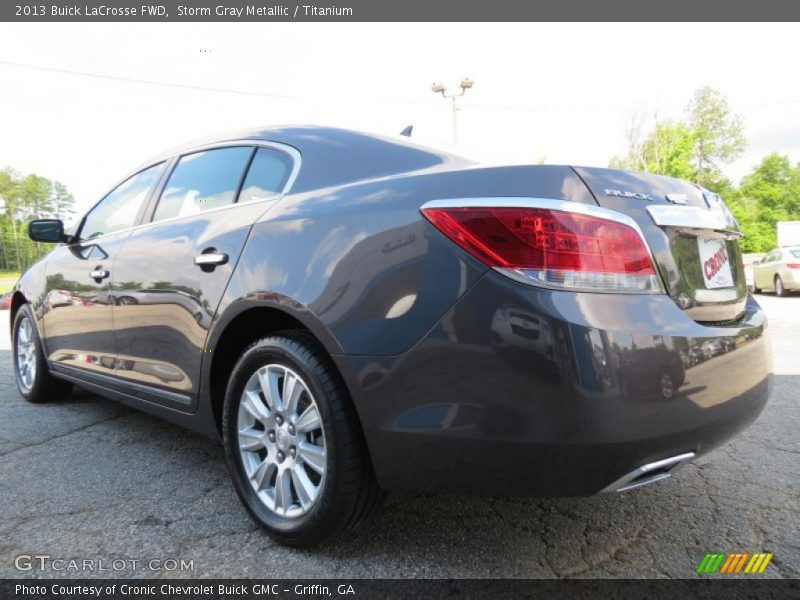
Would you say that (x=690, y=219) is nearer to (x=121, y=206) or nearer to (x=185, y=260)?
(x=185, y=260)

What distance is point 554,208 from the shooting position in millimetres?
1482

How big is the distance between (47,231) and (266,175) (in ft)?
7.22

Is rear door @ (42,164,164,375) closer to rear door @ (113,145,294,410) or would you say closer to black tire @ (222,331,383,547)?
rear door @ (113,145,294,410)

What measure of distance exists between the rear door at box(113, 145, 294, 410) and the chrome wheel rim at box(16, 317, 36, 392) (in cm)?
162

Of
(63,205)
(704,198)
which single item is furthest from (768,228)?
(63,205)

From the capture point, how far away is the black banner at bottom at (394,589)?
1636 millimetres

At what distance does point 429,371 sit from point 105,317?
219 centimetres

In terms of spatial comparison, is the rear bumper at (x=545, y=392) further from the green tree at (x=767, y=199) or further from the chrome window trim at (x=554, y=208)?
the green tree at (x=767, y=199)

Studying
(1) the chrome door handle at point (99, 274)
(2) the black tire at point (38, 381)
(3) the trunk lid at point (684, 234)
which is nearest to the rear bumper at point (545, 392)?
(3) the trunk lid at point (684, 234)

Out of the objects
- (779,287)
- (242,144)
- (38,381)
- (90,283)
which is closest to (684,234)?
(242,144)

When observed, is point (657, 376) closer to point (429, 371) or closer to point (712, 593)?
point (429, 371)

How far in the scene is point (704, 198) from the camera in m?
1.95

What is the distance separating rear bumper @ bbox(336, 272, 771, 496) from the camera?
4.58 feet

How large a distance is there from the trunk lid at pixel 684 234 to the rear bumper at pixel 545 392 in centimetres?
12
